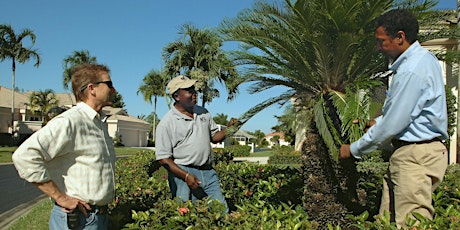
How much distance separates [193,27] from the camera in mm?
18875

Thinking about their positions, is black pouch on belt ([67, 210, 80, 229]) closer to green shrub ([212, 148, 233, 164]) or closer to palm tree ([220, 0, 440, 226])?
palm tree ([220, 0, 440, 226])

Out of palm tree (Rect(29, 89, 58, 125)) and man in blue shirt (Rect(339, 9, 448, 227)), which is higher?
palm tree (Rect(29, 89, 58, 125))

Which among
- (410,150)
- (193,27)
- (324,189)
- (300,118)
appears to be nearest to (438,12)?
(300,118)

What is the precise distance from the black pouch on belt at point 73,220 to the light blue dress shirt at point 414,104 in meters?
1.89

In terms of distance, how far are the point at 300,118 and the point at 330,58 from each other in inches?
40.0

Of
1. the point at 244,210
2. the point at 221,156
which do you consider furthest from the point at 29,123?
the point at 244,210

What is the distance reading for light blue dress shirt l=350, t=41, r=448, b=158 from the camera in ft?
8.74

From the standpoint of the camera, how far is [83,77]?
2.66 m

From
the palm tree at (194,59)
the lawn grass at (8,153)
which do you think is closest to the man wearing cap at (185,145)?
the palm tree at (194,59)

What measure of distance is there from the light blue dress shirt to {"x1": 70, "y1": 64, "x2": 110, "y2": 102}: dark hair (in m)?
1.82

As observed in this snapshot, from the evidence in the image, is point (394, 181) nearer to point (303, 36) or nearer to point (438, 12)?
point (303, 36)

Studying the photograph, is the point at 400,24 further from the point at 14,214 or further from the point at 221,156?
the point at 221,156

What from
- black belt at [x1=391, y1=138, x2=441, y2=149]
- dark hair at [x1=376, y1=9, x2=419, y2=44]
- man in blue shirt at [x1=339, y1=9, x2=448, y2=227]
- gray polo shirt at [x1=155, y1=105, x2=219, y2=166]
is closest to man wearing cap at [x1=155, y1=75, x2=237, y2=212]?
gray polo shirt at [x1=155, y1=105, x2=219, y2=166]

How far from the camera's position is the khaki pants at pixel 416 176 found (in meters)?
2.82
